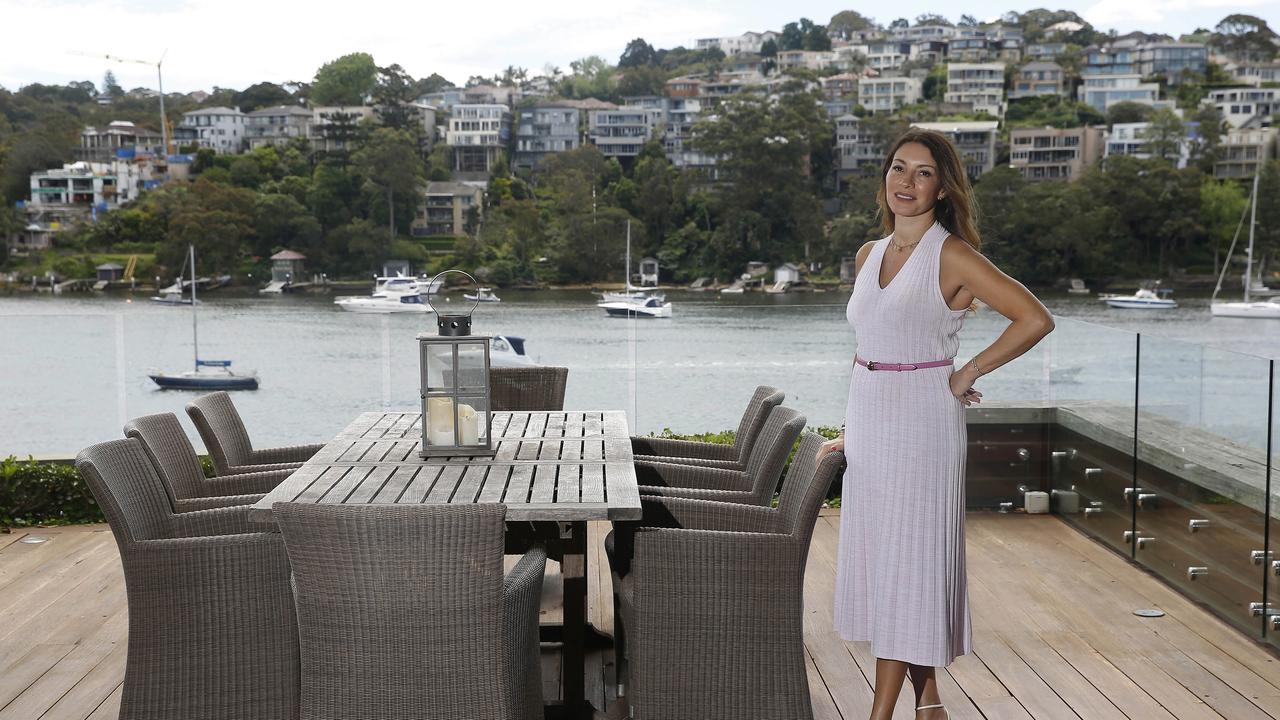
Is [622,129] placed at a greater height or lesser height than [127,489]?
greater

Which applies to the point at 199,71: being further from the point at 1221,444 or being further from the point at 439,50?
the point at 1221,444

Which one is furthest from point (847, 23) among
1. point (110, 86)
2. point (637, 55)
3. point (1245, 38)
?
point (110, 86)

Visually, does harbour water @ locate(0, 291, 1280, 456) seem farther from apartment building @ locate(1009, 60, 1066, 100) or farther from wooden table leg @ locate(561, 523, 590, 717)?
apartment building @ locate(1009, 60, 1066, 100)

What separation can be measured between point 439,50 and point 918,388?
6465 centimetres

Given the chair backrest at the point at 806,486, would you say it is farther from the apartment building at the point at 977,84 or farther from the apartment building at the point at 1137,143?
the apartment building at the point at 977,84

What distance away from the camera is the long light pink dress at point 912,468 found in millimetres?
2301

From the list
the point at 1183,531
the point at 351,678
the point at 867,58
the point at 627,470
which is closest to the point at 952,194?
the point at 627,470

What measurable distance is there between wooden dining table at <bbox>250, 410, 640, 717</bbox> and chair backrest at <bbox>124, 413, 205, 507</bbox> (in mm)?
379

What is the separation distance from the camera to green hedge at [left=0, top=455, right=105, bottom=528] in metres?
4.65

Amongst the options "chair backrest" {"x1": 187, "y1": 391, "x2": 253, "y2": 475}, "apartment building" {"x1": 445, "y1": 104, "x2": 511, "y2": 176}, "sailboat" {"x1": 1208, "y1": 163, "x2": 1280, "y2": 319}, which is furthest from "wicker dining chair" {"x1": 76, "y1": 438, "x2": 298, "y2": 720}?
"apartment building" {"x1": 445, "y1": 104, "x2": 511, "y2": 176}

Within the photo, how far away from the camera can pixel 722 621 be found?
239cm

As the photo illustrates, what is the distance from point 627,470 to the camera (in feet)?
8.83

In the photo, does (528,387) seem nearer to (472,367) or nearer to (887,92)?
(472,367)

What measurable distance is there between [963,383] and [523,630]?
1021mm
